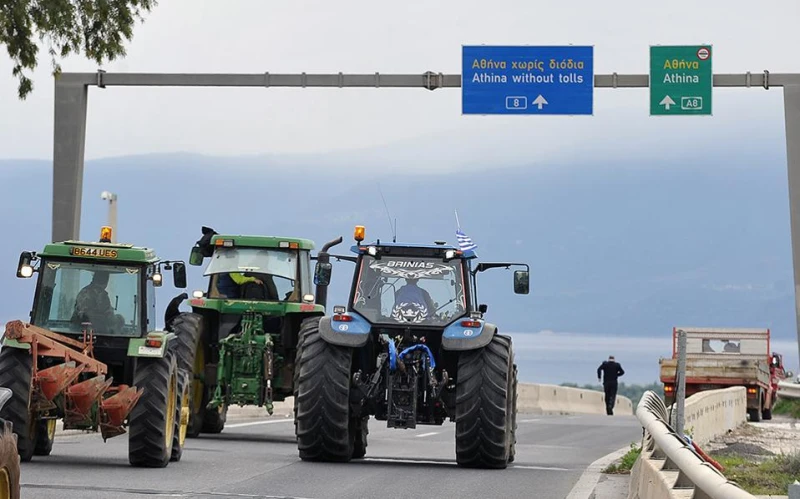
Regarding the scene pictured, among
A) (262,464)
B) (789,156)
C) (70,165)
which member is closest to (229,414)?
(70,165)

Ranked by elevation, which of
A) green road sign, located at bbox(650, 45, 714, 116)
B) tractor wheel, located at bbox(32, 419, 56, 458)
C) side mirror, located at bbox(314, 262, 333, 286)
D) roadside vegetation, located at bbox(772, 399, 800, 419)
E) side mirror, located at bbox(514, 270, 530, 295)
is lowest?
roadside vegetation, located at bbox(772, 399, 800, 419)

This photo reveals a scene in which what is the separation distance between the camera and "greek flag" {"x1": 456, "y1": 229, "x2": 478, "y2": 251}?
19.1m

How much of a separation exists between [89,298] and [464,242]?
189 inches

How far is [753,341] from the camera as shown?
136 feet

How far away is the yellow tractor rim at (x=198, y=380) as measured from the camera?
887 inches

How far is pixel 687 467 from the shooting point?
824cm

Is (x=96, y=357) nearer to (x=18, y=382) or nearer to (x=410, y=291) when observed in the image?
(x=18, y=382)

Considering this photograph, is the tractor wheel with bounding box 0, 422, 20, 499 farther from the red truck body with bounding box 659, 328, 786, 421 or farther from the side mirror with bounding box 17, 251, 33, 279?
the red truck body with bounding box 659, 328, 786, 421

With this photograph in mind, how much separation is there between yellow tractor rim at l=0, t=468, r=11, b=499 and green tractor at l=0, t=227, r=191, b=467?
5943 millimetres

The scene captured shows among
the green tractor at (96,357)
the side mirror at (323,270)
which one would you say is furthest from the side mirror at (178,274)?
the side mirror at (323,270)

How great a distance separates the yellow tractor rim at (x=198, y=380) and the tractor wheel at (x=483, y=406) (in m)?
5.78

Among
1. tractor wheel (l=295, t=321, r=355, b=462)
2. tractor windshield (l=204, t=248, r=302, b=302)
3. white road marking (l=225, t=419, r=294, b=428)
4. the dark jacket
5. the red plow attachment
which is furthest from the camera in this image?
the dark jacket

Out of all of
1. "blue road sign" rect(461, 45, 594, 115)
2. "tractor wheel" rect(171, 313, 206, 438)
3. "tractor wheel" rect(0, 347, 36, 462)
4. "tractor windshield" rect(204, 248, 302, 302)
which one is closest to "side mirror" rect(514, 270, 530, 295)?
"tractor wheel" rect(171, 313, 206, 438)

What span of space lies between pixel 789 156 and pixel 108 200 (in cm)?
1879
